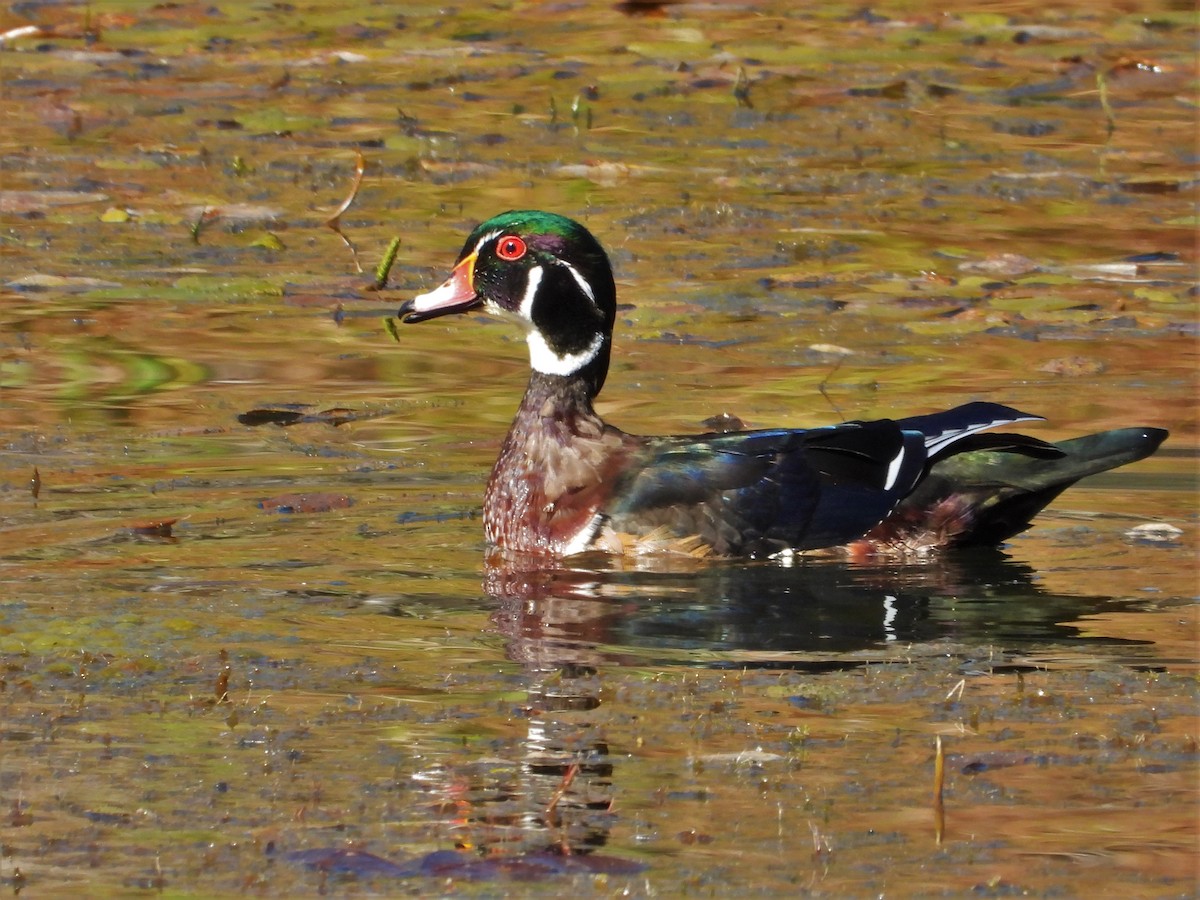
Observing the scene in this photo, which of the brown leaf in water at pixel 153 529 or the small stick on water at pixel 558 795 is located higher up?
the small stick on water at pixel 558 795

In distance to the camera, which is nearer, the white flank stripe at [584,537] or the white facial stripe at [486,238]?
the white flank stripe at [584,537]

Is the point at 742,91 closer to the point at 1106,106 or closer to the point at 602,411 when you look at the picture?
the point at 1106,106

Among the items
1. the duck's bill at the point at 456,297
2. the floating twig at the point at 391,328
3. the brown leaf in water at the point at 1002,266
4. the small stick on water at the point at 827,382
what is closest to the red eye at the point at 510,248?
the duck's bill at the point at 456,297

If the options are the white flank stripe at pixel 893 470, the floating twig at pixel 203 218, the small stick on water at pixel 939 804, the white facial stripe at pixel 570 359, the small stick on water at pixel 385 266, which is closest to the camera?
the small stick on water at pixel 939 804

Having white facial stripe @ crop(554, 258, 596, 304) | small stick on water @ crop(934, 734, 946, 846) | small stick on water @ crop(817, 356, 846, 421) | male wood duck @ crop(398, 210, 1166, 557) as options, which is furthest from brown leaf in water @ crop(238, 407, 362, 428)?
small stick on water @ crop(934, 734, 946, 846)

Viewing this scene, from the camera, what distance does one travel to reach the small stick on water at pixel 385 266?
1096 centimetres

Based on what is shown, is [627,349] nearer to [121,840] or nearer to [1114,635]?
[1114,635]

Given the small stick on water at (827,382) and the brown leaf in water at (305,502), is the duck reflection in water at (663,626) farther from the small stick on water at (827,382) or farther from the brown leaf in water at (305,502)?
the small stick on water at (827,382)

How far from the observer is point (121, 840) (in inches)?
201

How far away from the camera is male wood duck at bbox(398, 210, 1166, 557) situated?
805cm

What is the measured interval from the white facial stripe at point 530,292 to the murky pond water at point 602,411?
73cm

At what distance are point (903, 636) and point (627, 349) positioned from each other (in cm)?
399

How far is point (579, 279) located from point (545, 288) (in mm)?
129

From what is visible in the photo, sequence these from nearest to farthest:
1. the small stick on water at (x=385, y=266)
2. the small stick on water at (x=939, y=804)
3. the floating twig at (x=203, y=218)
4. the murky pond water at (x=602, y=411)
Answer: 1. the small stick on water at (x=939, y=804)
2. the murky pond water at (x=602, y=411)
3. the small stick on water at (x=385, y=266)
4. the floating twig at (x=203, y=218)
